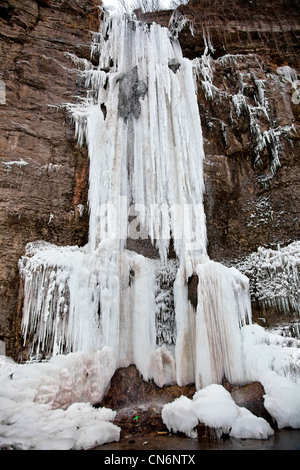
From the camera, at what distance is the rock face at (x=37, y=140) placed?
24.6 ft

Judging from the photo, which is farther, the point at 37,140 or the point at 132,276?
the point at 37,140

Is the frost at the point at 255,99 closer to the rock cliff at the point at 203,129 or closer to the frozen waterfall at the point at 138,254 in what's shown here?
the rock cliff at the point at 203,129

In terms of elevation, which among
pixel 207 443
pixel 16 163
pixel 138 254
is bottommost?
pixel 207 443

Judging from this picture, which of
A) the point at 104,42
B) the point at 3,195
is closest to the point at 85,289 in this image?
the point at 3,195

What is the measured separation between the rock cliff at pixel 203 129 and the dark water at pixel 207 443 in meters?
3.70

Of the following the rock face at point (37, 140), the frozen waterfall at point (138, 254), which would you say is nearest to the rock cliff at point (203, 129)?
the rock face at point (37, 140)

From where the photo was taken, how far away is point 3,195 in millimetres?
7684

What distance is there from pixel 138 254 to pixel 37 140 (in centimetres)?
404

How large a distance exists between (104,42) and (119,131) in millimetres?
3724

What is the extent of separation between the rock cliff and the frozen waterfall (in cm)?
52

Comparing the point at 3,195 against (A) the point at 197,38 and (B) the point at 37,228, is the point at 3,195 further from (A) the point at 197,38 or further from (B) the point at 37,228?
(A) the point at 197,38

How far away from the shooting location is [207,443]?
390 centimetres

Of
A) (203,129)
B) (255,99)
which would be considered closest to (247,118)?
(255,99)

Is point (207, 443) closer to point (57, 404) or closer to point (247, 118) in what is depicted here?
point (57, 404)
